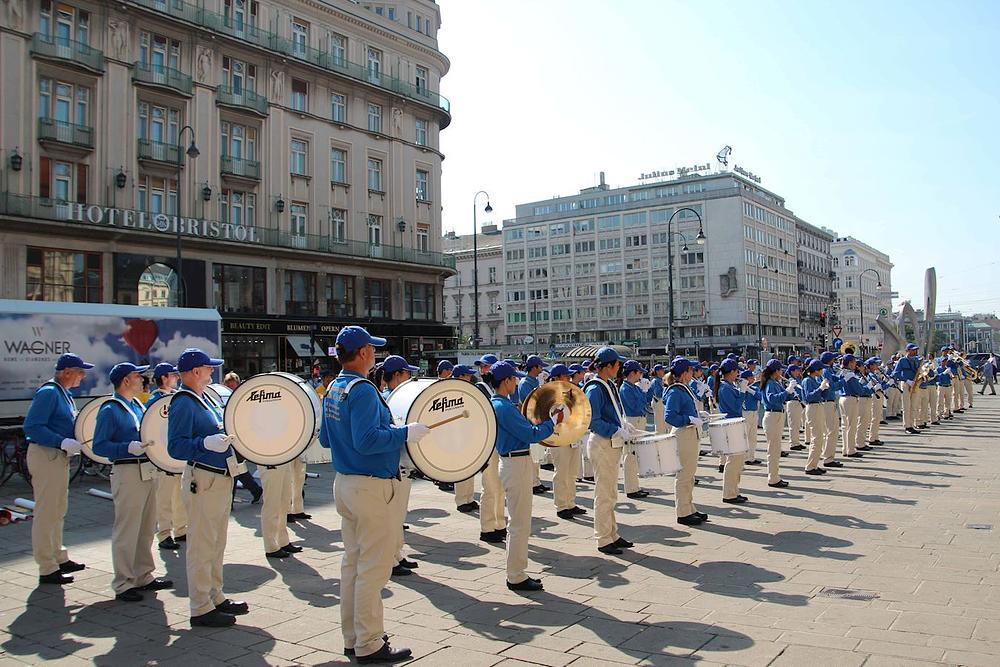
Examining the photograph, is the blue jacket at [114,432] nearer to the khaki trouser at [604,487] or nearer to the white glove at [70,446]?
the white glove at [70,446]

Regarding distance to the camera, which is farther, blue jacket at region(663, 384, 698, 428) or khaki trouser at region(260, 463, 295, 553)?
blue jacket at region(663, 384, 698, 428)

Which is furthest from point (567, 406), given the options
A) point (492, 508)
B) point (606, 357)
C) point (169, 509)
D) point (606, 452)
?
point (169, 509)

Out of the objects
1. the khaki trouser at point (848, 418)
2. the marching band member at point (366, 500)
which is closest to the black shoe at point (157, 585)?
the marching band member at point (366, 500)

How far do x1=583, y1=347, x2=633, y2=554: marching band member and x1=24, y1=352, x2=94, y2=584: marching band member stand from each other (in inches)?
217

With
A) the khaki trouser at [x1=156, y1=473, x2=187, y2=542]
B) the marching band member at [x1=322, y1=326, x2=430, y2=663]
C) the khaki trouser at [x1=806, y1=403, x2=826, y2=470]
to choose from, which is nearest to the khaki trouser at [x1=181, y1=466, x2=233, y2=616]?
the marching band member at [x1=322, y1=326, x2=430, y2=663]

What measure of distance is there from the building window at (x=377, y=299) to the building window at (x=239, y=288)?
21.3 ft

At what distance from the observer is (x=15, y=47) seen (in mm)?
29312

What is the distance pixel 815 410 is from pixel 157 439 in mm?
11554

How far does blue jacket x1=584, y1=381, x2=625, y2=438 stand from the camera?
29.2ft

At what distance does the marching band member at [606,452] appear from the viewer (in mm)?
8672

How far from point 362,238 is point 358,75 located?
8883mm

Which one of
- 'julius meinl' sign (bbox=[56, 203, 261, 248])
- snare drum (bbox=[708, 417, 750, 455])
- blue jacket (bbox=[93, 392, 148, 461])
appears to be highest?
'julius meinl' sign (bbox=[56, 203, 261, 248])

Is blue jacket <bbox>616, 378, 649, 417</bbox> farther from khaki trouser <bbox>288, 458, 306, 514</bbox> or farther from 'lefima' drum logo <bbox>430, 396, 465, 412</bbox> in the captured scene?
'lefima' drum logo <bbox>430, 396, 465, 412</bbox>

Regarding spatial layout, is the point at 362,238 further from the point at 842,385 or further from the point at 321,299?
the point at 842,385
